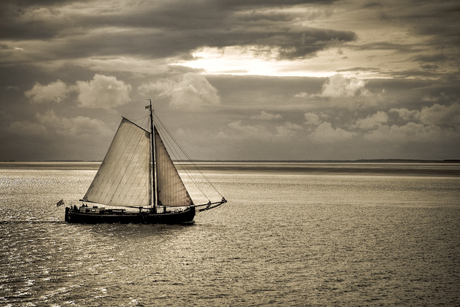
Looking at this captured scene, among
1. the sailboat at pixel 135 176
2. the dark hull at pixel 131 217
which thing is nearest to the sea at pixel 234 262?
the dark hull at pixel 131 217

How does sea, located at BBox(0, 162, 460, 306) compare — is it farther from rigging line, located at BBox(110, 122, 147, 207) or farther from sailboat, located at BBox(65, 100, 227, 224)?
rigging line, located at BBox(110, 122, 147, 207)

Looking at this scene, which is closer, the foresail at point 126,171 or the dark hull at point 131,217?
the foresail at point 126,171

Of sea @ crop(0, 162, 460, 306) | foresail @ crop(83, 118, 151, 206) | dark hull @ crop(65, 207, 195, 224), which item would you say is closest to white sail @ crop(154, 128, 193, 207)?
foresail @ crop(83, 118, 151, 206)

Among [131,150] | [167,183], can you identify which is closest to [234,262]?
[167,183]

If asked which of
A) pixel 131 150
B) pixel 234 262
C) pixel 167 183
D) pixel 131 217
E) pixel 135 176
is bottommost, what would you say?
pixel 234 262

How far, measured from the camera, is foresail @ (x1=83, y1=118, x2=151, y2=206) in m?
52.9

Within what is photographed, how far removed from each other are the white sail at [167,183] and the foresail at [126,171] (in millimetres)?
1564

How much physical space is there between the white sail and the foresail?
156cm

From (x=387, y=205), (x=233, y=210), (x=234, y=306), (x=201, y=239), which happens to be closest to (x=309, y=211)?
(x=233, y=210)

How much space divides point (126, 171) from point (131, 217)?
5.79 m

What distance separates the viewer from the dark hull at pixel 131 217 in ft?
178

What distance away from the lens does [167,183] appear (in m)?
52.6

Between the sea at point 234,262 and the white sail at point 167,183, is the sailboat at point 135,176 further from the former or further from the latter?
the sea at point 234,262

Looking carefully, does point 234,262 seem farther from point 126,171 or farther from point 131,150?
point 131,150
